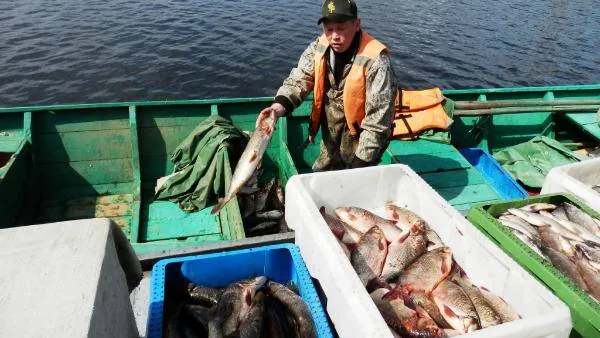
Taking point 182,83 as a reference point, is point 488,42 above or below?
above

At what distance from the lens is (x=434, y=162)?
20.8ft

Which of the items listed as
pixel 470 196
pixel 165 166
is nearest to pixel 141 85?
pixel 165 166

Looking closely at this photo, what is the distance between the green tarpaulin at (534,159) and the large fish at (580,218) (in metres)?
3.28

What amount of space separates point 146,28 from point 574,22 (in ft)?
59.1

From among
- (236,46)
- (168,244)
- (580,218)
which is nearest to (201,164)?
(168,244)

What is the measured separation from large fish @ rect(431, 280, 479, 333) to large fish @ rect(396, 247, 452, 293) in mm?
56

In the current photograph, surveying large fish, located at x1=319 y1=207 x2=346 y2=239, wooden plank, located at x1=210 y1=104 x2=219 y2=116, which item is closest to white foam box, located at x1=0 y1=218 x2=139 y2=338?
large fish, located at x1=319 y1=207 x2=346 y2=239

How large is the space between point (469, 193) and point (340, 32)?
3.28 metres

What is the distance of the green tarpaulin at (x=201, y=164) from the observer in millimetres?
5539

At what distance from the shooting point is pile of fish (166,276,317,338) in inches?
93.9

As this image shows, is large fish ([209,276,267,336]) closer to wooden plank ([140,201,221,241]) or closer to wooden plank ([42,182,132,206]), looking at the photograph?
wooden plank ([140,201,221,241])

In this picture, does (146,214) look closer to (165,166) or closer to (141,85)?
(165,166)

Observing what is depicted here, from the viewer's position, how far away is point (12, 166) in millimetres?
4918

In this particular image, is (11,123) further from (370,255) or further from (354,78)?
(370,255)
